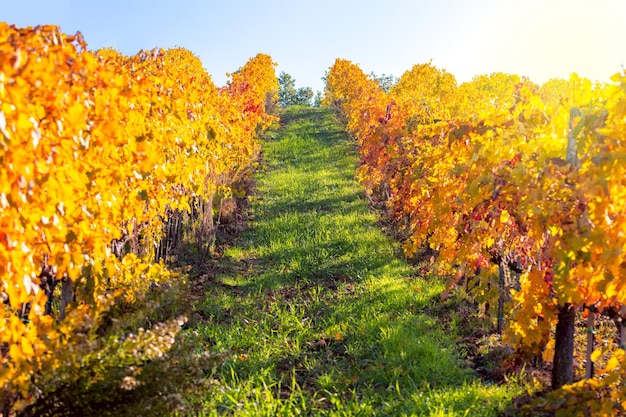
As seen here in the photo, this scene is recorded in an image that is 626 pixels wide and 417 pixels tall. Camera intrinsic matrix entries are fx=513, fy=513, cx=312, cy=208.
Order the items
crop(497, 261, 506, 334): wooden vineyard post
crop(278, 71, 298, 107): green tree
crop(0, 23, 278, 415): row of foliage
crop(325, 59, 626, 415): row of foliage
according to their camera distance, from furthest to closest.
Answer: crop(278, 71, 298, 107): green tree, crop(497, 261, 506, 334): wooden vineyard post, crop(325, 59, 626, 415): row of foliage, crop(0, 23, 278, 415): row of foliage

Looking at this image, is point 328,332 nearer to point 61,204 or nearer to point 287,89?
point 61,204

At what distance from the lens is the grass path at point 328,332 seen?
397 cm

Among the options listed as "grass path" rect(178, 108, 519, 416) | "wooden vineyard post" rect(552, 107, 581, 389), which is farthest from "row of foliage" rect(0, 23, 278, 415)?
"wooden vineyard post" rect(552, 107, 581, 389)

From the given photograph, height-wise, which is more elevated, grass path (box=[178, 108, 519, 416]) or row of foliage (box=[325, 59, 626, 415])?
row of foliage (box=[325, 59, 626, 415])

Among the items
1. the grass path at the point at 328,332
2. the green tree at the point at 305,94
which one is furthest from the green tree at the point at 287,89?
the grass path at the point at 328,332

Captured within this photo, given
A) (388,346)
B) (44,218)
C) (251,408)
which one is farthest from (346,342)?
(44,218)

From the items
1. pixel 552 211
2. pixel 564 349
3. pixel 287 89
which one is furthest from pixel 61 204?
pixel 287 89

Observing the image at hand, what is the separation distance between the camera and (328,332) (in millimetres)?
5531

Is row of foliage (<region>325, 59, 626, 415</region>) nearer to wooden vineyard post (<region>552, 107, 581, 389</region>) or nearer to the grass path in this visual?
wooden vineyard post (<region>552, 107, 581, 389</region>)

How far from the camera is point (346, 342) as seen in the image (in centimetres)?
530

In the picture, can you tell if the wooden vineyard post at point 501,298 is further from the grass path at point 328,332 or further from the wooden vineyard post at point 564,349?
the wooden vineyard post at point 564,349

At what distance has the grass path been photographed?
13.0ft

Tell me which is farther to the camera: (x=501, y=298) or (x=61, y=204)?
(x=501, y=298)

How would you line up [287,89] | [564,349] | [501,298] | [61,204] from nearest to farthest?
1. [61,204]
2. [564,349]
3. [501,298]
4. [287,89]
